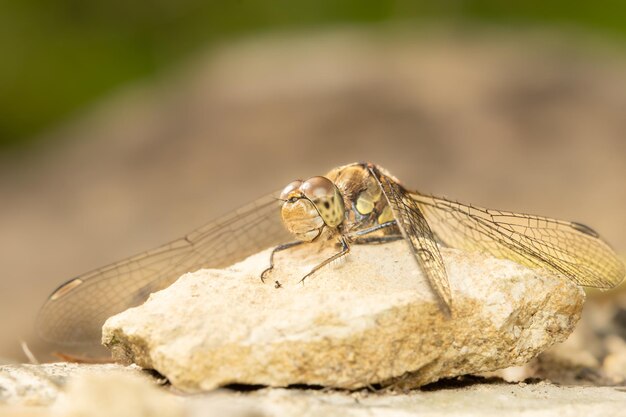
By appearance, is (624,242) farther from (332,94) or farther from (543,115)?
(332,94)

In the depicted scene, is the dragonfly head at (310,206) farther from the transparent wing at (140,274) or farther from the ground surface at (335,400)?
the ground surface at (335,400)

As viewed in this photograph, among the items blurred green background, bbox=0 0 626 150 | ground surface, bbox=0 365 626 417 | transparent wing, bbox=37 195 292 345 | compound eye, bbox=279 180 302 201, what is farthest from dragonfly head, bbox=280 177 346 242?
blurred green background, bbox=0 0 626 150

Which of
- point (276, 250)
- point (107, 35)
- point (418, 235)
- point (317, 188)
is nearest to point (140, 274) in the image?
point (276, 250)

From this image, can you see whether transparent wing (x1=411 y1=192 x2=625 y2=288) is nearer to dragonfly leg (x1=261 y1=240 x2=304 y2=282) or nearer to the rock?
the rock

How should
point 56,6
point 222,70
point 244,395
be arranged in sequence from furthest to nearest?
point 56,6
point 222,70
point 244,395

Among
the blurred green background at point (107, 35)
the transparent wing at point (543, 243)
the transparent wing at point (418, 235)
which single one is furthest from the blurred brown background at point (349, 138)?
the transparent wing at point (418, 235)

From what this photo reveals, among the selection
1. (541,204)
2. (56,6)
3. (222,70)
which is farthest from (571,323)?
(56,6)

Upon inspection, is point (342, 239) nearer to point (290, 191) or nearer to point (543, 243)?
point (290, 191)

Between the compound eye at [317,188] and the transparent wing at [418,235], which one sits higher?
the compound eye at [317,188]
